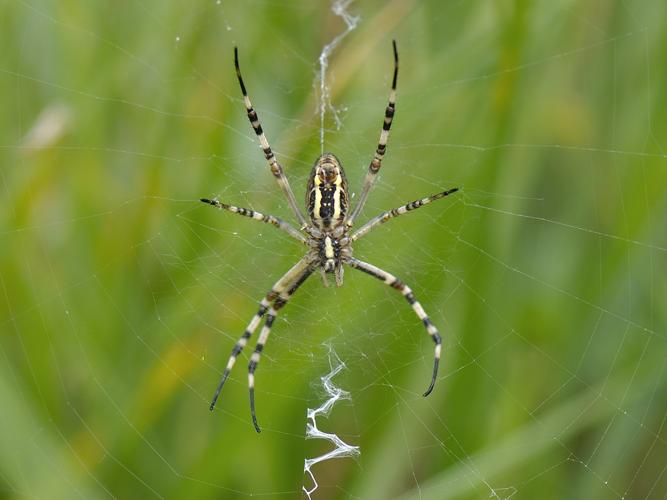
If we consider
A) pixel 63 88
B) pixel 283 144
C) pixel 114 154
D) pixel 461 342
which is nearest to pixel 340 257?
pixel 283 144

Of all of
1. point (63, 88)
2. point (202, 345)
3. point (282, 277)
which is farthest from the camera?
point (282, 277)

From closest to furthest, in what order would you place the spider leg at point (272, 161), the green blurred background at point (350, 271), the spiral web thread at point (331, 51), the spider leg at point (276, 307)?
the green blurred background at point (350, 271) < the spider leg at point (272, 161) < the spider leg at point (276, 307) < the spiral web thread at point (331, 51)

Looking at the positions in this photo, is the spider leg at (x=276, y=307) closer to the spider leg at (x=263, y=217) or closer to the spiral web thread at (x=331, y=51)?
the spider leg at (x=263, y=217)

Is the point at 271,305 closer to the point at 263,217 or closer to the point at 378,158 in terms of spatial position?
the point at 263,217

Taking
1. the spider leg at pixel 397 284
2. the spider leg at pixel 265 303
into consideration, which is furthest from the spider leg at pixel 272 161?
the spider leg at pixel 397 284

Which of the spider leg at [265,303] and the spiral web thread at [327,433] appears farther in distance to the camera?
the spider leg at [265,303]

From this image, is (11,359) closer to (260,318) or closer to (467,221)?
(260,318)

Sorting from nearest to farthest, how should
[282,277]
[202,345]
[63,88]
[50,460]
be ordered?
[50,460], [202,345], [63,88], [282,277]
